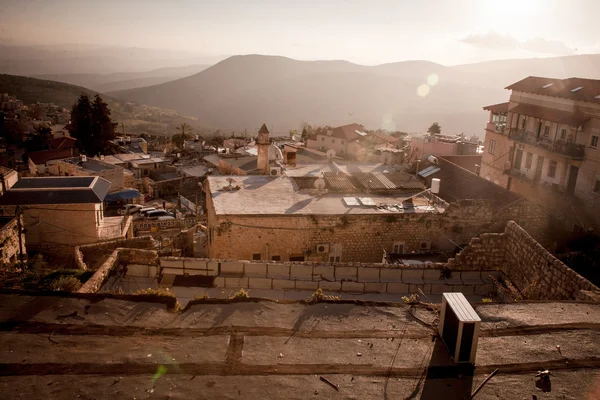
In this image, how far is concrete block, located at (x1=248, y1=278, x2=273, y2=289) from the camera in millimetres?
11727

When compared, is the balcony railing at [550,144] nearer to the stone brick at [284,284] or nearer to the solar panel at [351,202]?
the solar panel at [351,202]

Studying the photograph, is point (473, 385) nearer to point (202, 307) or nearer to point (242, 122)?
point (202, 307)

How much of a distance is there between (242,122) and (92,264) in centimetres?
16493

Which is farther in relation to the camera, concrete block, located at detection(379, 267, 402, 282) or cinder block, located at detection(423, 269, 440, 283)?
cinder block, located at detection(423, 269, 440, 283)

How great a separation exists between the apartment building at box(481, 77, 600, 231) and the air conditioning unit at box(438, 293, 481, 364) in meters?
18.0

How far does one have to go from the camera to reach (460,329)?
629 cm

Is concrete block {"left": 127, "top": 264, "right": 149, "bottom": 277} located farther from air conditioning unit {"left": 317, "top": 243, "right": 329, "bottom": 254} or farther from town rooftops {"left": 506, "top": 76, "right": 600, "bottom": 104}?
town rooftops {"left": 506, "top": 76, "right": 600, "bottom": 104}

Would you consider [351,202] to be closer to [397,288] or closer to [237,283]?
[397,288]

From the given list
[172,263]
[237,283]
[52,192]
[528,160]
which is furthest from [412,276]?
[528,160]

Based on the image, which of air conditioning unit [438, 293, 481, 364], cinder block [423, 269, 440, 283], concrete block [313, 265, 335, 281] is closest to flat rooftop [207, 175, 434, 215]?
concrete block [313, 265, 335, 281]

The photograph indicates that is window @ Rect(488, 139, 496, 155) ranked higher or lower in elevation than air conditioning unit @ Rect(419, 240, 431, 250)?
higher

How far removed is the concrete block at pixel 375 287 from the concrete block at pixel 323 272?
3.06 ft

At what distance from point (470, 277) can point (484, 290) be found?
19.9 inches

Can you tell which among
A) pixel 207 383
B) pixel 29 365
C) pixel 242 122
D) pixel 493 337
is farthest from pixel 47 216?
pixel 242 122
